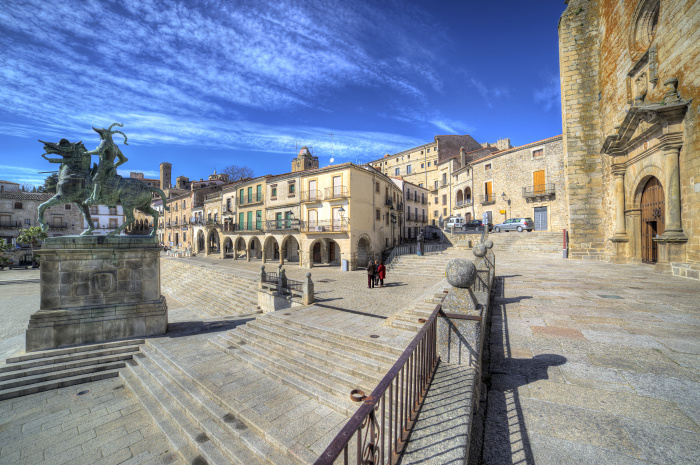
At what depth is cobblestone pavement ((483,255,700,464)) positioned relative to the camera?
2.76 metres

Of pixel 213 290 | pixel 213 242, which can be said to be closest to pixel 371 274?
pixel 213 290

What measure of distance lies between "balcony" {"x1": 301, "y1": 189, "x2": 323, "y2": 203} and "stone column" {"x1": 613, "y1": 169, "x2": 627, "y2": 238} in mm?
19182

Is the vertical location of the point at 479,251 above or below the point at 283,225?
below

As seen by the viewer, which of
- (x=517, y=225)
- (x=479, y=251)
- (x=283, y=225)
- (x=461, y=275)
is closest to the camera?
(x=461, y=275)

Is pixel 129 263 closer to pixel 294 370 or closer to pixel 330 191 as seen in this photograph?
pixel 294 370

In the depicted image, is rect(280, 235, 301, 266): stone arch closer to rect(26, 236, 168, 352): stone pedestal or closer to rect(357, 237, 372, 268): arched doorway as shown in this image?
rect(357, 237, 372, 268): arched doorway

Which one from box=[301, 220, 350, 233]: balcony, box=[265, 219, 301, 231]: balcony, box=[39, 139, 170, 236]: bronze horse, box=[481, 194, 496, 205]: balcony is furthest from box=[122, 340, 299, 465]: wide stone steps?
box=[481, 194, 496, 205]: balcony

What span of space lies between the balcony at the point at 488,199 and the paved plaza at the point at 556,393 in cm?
2423

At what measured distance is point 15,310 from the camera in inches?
535

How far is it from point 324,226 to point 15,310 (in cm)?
1817

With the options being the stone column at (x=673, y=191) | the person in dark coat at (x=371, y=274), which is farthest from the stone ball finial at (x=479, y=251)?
the stone column at (x=673, y=191)

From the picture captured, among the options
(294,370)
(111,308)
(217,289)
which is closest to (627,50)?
(294,370)

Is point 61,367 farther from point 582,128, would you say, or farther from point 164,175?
point 164,175

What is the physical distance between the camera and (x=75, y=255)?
25.0 ft
